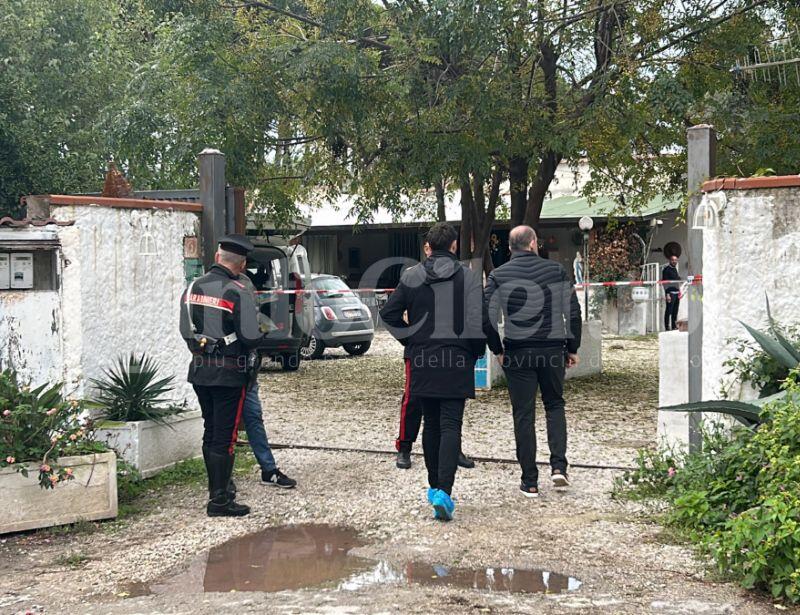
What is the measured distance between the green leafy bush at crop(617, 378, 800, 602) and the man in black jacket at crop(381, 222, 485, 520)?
1.43 meters

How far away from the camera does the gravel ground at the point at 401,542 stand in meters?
4.76

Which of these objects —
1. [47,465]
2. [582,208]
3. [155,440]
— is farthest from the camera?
[582,208]

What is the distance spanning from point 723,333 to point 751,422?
80 cm

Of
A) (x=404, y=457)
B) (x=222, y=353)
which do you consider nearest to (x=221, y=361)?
(x=222, y=353)

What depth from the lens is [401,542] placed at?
229 inches

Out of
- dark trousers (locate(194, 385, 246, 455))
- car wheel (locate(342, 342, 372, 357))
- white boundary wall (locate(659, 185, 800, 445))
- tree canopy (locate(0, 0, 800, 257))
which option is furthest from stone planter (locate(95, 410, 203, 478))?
car wheel (locate(342, 342, 372, 357))

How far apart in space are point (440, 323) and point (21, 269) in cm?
311

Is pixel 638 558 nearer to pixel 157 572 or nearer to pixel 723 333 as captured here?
pixel 723 333

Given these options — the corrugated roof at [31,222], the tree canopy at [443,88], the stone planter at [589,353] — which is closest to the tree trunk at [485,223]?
the tree canopy at [443,88]

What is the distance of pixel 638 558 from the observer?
213 inches

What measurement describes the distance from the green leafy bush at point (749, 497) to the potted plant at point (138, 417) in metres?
3.56

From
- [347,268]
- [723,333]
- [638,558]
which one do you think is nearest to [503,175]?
[723,333]

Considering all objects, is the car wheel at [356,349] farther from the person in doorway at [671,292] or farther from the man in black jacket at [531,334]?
the man in black jacket at [531,334]

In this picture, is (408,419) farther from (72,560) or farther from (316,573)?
(72,560)
